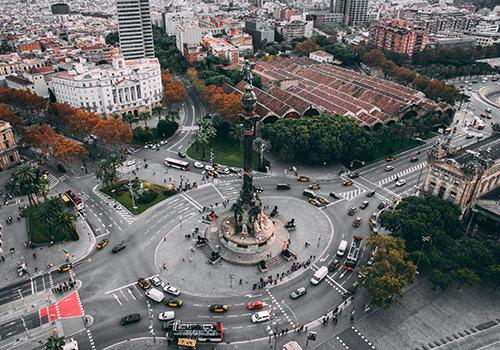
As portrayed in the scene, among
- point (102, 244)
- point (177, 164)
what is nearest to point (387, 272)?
point (102, 244)

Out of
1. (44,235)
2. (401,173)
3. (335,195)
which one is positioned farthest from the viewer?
(401,173)

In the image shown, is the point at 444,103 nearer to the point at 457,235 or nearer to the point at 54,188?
the point at 457,235

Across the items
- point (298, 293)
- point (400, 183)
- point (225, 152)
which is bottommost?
point (298, 293)

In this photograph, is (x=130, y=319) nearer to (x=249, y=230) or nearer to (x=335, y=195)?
(x=249, y=230)

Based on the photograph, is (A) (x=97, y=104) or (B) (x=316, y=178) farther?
(A) (x=97, y=104)

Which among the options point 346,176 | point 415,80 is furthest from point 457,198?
point 415,80

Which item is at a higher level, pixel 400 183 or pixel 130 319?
pixel 400 183

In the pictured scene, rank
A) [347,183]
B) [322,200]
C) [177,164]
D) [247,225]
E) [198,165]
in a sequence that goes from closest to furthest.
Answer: [247,225], [322,200], [347,183], [177,164], [198,165]

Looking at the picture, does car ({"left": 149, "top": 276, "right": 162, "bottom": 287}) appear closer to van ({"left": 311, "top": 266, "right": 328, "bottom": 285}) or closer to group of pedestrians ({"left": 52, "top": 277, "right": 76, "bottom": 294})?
group of pedestrians ({"left": 52, "top": 277, "right": 76, "bottom": 294})
